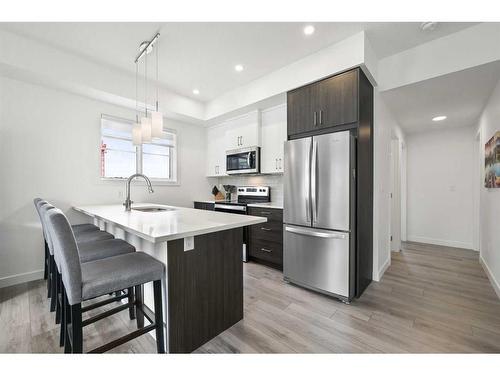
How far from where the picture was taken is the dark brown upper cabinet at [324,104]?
2328mm

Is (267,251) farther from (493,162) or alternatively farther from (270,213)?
(493,162)

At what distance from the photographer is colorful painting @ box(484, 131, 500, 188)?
2.33 metres

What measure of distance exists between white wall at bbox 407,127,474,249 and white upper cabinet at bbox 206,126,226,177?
4002mm

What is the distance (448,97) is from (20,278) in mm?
5745

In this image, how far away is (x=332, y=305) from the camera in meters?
2.19

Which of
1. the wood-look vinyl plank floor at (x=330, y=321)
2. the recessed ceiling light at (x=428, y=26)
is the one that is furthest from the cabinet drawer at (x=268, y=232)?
the recessed ceiling light at (x=428, y=26)

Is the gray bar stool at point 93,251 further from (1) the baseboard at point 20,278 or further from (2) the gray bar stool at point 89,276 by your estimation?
(1) the baseboard at point 20,278

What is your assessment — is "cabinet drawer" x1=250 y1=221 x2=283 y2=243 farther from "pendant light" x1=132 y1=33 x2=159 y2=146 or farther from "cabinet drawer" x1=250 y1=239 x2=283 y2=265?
"pendant light" x1=132 y1=33 x2=159 y2=146

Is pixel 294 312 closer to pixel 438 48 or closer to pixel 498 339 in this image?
pixel 498 339

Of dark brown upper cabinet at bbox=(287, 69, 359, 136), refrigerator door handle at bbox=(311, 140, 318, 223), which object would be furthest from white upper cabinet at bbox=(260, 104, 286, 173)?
refrigerator door handle at bbox=(311, 140, 318, 223)

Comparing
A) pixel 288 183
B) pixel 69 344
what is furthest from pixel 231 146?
pixel 69 344

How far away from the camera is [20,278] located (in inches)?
105

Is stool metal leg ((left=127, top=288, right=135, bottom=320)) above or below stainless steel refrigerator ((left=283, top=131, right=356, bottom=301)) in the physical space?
below
